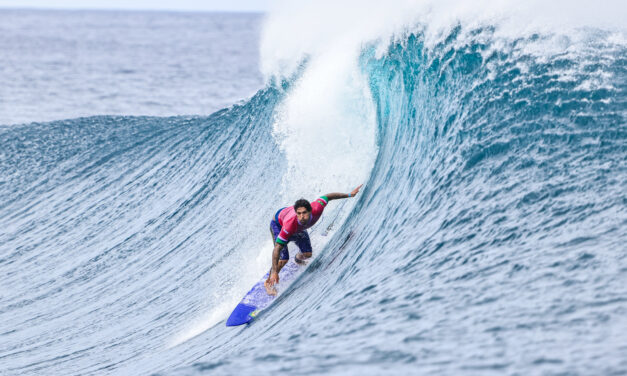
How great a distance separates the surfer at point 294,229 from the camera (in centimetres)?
670

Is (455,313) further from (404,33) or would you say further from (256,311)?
(404,33)

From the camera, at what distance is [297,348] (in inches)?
191

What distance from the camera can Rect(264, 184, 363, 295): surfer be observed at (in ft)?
22.0

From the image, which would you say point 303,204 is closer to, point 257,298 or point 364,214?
point 257,298

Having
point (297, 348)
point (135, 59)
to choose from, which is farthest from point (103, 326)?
point (135, 59)

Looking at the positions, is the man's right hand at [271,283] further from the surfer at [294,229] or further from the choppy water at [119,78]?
the choppy water at [119,78]

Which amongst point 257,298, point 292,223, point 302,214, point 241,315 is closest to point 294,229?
point 292,223

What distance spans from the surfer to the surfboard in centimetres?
8

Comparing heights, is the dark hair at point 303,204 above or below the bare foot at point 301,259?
above

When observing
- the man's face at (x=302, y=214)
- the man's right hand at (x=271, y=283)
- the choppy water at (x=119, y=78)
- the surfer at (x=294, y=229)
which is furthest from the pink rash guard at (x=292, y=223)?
the choppy water at (x=119, y=78)

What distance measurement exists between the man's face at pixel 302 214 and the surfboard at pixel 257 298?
950mm

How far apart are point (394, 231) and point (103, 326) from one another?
3982 millimetres

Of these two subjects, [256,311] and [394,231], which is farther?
[256,311]

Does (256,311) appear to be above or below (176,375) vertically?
above
